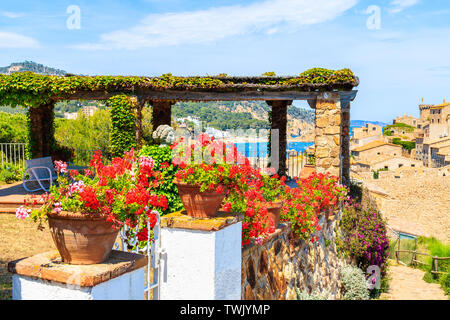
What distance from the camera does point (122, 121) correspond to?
11836mm

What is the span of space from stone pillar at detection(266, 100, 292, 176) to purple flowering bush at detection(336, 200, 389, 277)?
4654mm

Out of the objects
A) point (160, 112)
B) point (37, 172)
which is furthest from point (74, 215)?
point (160, 112)

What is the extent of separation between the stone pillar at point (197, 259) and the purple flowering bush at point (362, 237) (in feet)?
20.9

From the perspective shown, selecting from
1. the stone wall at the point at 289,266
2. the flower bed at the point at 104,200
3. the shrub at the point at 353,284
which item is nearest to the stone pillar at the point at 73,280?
the flower bed at the point at 104,200

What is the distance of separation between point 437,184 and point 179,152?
4439cm

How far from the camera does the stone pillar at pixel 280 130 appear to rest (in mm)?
15219

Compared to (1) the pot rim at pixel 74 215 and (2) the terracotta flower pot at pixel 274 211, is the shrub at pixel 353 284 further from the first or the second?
(1) the pot rim at pixel 74 215

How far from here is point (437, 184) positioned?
42.4 meters

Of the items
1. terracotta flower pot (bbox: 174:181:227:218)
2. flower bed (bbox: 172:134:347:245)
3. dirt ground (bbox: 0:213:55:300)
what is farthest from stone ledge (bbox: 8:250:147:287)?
dirt ground (bbox: 0:213:55:300)

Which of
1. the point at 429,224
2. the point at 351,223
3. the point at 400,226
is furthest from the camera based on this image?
the point at 429,224

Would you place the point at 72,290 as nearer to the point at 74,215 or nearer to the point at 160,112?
the point at 74,215

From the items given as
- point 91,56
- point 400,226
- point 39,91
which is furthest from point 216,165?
point 400,226

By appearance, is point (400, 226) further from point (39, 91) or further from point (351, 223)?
point (39, 91)

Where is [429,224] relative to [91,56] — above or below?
below
